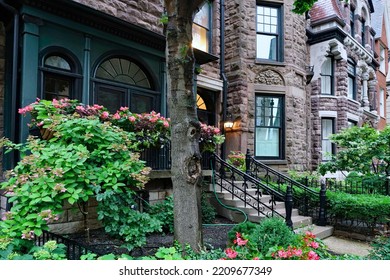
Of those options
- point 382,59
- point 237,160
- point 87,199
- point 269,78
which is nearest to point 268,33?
point 269,78

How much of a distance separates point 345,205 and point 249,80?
5501mm

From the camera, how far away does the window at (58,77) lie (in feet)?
18.3

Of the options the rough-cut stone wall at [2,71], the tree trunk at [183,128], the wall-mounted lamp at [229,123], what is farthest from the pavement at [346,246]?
the rough-cut stone wall at [2,71]

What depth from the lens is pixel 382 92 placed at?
67.5 ft

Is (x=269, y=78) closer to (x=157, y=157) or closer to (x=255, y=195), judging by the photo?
(x=255, y=195)

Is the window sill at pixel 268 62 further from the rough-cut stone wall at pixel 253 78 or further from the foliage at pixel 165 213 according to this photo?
the foliage at pixel 165 213

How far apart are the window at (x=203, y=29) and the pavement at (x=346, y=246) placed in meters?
6.96

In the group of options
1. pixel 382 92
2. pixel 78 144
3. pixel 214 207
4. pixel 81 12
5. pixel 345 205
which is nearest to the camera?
pixel 78 144

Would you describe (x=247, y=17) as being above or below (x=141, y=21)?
above

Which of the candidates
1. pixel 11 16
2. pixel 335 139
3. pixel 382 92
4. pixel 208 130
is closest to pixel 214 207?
pixel 208 130

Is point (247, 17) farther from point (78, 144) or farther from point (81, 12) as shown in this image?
point (78, 144)

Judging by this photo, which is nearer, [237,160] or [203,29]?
[237,160]

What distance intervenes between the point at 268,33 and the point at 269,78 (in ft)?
5.77

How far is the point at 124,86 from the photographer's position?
6773 mm
